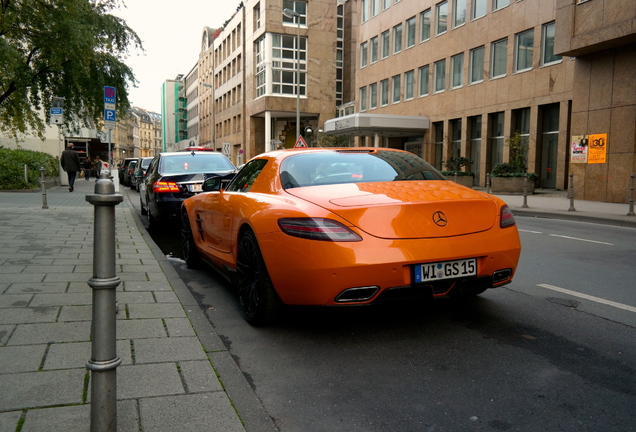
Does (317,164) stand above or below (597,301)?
above

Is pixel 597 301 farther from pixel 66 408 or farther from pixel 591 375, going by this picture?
pixel 66 408

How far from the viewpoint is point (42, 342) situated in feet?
12.0

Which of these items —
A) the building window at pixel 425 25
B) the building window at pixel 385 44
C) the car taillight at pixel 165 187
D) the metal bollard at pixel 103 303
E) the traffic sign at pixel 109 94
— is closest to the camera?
the metal bollard at pixel 103 303

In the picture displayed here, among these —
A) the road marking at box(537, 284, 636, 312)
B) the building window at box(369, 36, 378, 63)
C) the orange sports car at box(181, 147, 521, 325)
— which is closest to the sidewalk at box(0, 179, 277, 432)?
the orange sports car at box(181, 147, 521, 325)

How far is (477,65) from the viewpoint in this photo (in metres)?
30.2

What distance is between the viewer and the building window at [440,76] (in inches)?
1299

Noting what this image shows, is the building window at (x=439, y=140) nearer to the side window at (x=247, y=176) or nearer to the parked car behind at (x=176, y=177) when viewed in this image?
the parked car behind at (x=176, y=177)

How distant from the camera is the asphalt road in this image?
110 inches

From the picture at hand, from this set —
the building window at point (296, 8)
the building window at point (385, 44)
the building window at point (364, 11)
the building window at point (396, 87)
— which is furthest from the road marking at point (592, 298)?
the building window at point (296, 8)

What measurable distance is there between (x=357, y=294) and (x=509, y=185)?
2143 cm

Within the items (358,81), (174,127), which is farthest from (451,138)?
(174,127)

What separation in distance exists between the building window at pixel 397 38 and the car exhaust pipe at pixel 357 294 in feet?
118

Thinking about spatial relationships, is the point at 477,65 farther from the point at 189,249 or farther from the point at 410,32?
the point at 189,249

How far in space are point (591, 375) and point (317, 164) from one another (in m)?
2.55
